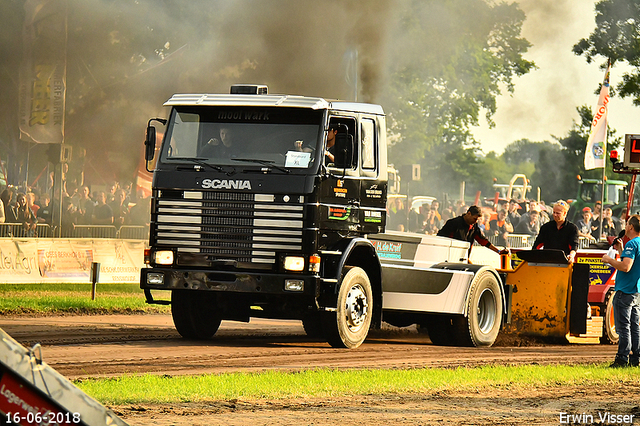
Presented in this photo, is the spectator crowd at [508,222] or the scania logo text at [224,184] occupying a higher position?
the scania logo text at [224,184]

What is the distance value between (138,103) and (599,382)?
27.9 metres

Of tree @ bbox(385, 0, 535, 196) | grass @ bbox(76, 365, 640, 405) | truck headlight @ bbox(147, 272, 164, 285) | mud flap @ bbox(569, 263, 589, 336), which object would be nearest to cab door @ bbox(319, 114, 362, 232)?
truck headlight @ bbox(147, 272, 164, 285)

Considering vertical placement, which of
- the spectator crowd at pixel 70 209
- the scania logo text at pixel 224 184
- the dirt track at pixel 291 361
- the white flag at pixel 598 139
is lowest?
the dirt track at pixel 291 361

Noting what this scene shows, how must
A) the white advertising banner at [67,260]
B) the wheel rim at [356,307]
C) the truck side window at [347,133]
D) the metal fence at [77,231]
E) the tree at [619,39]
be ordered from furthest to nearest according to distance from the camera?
1. the tree at [619,39]
2. the metal fence at [77,231]
3. the white advertising banner at [67,260]
4. the wheel rim at [356,307]
5. the truck side window at [347,133]

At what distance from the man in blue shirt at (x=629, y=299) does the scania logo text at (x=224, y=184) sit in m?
4.12

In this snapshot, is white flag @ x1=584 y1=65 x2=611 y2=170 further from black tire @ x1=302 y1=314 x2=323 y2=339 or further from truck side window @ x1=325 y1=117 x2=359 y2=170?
truck side window @ x1=325 y1=117 x2=359 y2=170

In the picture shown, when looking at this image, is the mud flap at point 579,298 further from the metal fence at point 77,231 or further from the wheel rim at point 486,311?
the metal fence at point 77,231

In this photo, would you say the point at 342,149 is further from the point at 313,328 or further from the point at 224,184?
the point at 313,328

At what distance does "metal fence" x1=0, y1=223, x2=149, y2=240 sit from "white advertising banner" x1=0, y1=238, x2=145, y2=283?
1122 mm

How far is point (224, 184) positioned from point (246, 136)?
65cm

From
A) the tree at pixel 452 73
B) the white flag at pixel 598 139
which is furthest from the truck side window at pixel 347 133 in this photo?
the tree at pixel 452 73

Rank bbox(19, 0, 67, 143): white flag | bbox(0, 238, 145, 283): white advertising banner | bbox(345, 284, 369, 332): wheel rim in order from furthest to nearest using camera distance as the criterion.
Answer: bbox(19, 0, 67, 143): white flag → bbox(0, 238, 145, 283): white advertising banner → bbox(345, 284, 369, 332): wheel rim

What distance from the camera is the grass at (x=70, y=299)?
16531mm

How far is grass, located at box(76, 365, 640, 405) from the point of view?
7.96 meters
